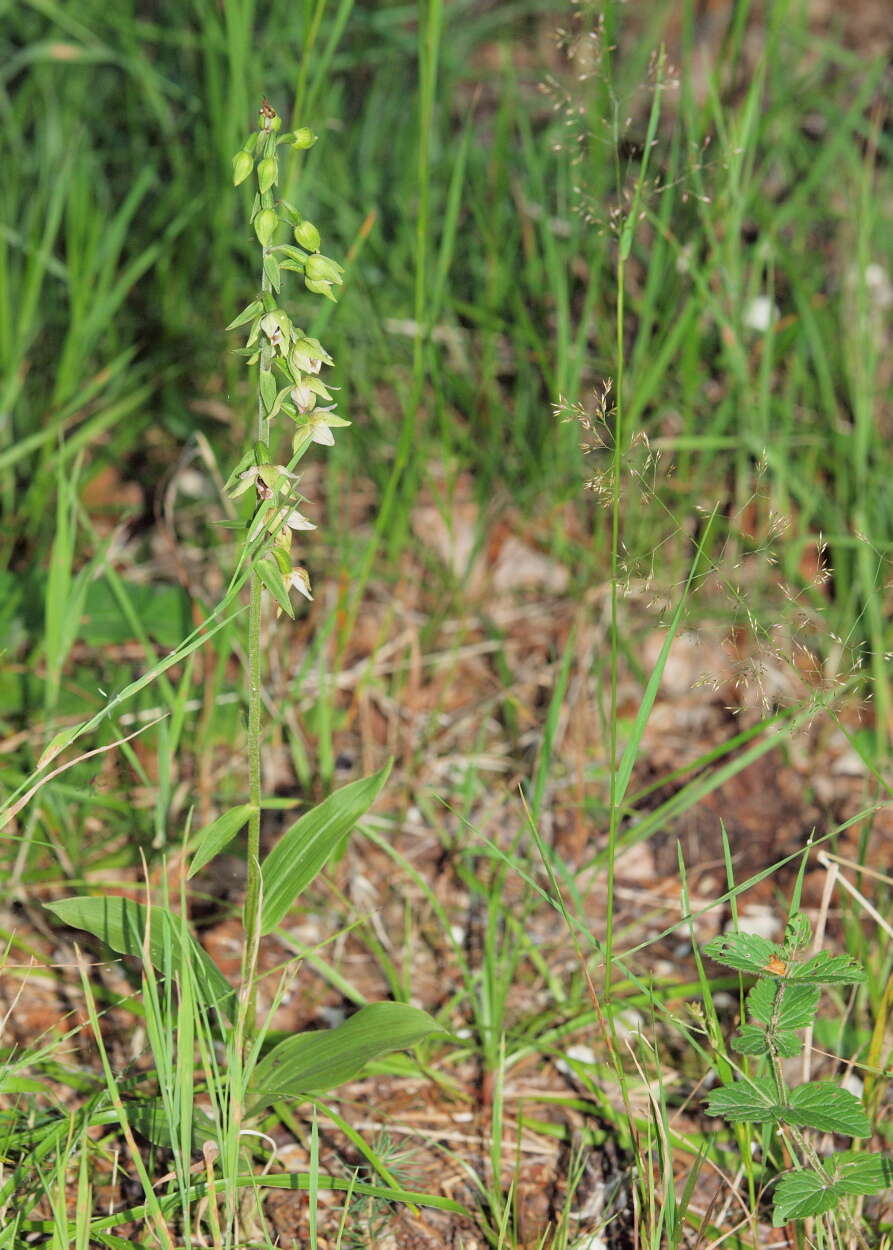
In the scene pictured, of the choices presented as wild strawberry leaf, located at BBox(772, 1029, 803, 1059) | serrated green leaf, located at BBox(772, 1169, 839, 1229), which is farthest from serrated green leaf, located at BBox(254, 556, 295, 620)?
serrated green leaf, located at BBox(772, 1169, 839, 1229)

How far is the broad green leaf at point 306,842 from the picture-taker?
1523 millimetres

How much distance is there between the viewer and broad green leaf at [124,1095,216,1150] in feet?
5.13

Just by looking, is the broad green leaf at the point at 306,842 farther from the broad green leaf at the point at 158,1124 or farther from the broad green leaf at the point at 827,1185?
the broad green leaf at the point at 827,1185

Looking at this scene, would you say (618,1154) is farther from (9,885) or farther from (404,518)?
(404,518)

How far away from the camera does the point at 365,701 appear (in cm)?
236

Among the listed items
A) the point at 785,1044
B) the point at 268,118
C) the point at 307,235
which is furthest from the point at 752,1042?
the point at 268,118

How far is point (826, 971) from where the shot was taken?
1380 millimetres

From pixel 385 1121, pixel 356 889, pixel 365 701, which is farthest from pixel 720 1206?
pixel 365 701

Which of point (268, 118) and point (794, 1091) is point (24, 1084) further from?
point (268, 118)

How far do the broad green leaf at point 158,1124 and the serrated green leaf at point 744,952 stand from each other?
2.18ft

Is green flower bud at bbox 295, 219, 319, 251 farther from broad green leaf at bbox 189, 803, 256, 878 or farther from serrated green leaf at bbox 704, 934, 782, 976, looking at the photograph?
serrated green leaf at bbox 704, 934, 782, 976

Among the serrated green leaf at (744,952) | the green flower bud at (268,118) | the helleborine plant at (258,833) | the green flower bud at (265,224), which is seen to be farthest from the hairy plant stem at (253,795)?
the serrated green leaf at (744,952)

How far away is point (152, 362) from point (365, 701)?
1.09 m

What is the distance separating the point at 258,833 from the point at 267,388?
0.53 meters
